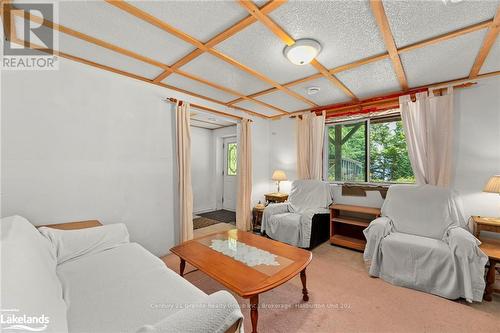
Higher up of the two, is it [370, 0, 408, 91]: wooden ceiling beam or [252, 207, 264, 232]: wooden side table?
[370, 0, 408, 91]: wooden ceiling beam

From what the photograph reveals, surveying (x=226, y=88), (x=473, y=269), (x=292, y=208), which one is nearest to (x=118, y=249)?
(x=226, y=88)

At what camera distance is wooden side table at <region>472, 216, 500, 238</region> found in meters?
2.07

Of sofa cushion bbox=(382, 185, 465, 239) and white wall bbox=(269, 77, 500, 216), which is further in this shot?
white wall bbox=(269, 77, 500, 216)

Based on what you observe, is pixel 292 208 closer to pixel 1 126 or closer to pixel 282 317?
pixel 282 317

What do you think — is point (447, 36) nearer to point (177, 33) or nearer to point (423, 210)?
point (423, 210)

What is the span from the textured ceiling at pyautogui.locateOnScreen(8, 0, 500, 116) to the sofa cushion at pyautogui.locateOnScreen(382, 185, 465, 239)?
1.43m

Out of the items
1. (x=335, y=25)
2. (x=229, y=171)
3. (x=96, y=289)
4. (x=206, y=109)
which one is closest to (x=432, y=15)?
(x=335, y=25)

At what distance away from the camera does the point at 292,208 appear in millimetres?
3465

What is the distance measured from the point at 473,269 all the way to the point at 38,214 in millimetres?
4080

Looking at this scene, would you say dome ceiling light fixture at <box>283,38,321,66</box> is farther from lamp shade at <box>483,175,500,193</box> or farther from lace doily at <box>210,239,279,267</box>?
lamp shade at <box>483,175,500,193</box>

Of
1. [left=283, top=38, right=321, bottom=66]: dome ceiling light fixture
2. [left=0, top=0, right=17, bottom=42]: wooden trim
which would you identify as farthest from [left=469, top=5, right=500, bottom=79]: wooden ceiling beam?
[left=0, top=0, right=17, bottom=42]: wooden trim

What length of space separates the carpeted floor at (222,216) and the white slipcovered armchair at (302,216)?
50.1 inches

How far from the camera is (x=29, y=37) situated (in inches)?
67.2

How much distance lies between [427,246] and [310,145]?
2213 mm
